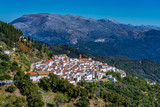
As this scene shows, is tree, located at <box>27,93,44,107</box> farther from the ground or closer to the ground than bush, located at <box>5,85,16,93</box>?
closer to the ground

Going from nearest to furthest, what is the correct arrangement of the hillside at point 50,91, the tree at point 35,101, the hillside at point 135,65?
the tree at point 35,101
the hillside at point 50,91
the hillside at point 135,65

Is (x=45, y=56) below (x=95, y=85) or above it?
above

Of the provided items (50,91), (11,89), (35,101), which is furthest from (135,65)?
(11,89)

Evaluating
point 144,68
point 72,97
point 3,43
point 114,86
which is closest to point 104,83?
point 114,86

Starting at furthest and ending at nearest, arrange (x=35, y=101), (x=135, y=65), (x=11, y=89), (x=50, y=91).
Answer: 1. (x=135, y=65)
2. (x=50, y=91)
3. (x=11, y=89)
4. (x=35, y=101)

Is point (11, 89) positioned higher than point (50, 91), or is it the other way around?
point (11, 89)

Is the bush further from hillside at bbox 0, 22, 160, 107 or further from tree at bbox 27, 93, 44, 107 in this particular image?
tree at bbox 27, 93, 44, 107

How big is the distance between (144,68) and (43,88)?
113m

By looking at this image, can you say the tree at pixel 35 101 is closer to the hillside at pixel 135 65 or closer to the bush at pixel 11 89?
the bush at pixel 11 89

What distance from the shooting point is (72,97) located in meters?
35.1

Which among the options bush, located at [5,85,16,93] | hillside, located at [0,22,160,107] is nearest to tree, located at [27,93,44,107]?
hillside, located at [0,22,160,107]

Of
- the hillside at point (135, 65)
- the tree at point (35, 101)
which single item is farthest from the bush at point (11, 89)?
the hillside at point (135, 65)

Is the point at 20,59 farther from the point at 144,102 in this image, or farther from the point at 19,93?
the point at 144,102

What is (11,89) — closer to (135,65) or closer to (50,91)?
(50,91)
